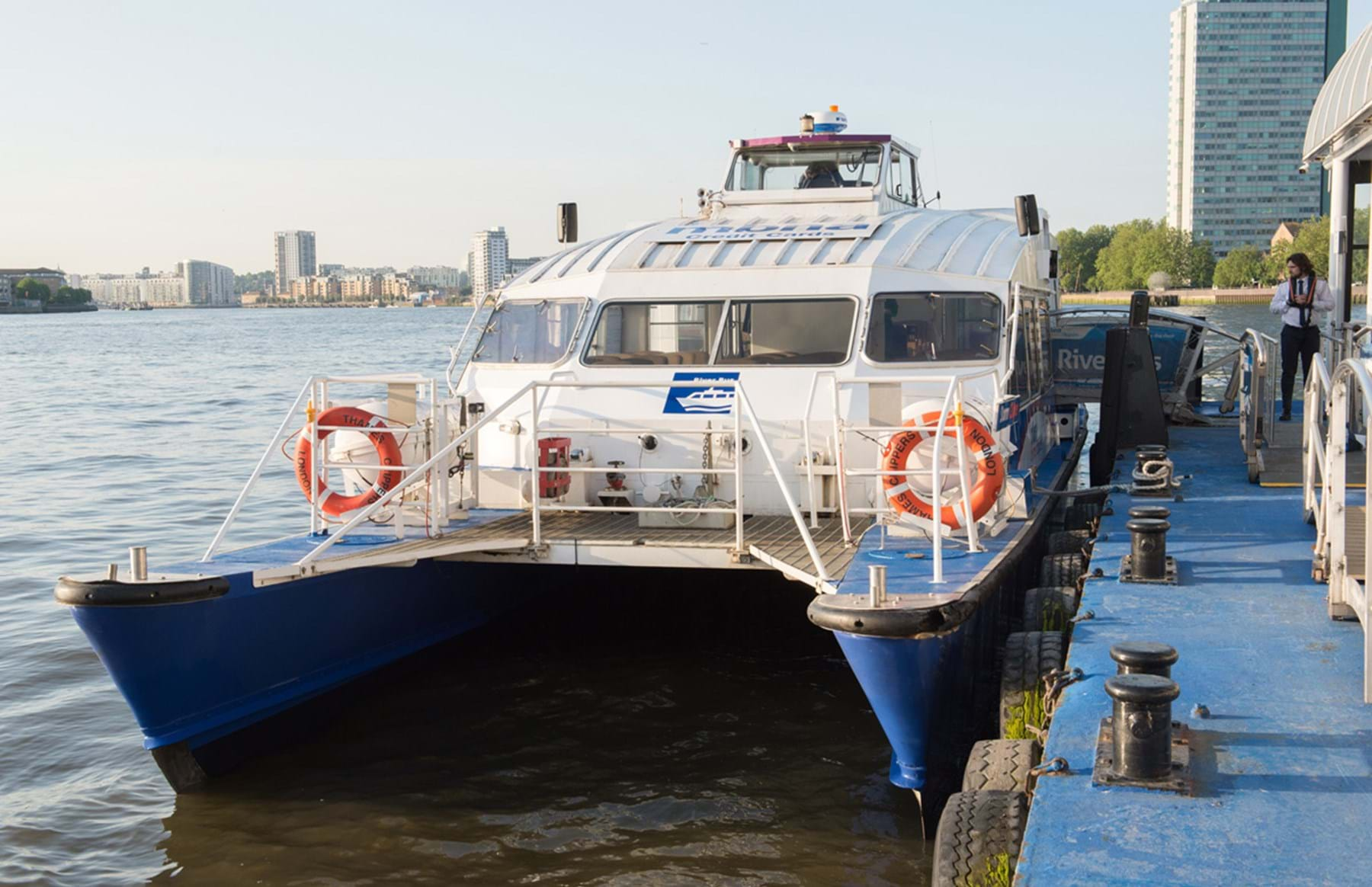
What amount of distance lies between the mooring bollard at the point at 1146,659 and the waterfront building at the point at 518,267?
6747mm

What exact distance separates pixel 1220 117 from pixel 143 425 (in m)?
172

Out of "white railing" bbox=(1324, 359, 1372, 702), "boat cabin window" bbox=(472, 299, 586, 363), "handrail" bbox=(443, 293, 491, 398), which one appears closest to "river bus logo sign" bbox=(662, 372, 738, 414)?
"boat cabin window" bbox=(472, 299, 586, 363)

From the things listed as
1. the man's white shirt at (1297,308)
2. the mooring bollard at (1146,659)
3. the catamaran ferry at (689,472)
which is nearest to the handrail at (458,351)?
the catamaran ferry at (689,472)

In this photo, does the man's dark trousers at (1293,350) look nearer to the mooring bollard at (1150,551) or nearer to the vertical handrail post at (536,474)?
the mooring bollard at (1150,551)

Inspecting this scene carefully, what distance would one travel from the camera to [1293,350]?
43.2 ft

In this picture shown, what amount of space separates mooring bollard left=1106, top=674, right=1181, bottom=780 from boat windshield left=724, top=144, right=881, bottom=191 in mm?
8191

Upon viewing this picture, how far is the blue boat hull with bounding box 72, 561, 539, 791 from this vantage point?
283 inches

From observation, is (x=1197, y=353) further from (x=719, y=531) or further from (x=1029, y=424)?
(x=719, y=531)

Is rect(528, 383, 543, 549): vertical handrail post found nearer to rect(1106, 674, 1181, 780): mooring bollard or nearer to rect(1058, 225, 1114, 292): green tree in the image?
rect(1106, 674, 1181, 780): mooring bollard

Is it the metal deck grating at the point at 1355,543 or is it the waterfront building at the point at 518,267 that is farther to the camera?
the waterfront building at the point at 518,267

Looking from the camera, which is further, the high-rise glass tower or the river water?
the high-rise glass tower

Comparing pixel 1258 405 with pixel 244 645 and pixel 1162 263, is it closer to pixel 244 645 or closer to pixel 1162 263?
pixel 244 645

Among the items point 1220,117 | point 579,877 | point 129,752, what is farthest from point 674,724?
point 1220,117

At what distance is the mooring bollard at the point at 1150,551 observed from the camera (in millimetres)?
7695
